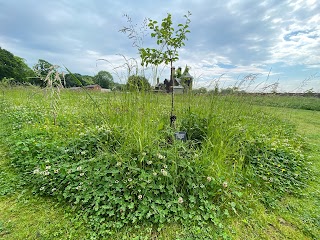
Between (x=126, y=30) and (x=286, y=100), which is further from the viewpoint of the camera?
(x=286, y=100)

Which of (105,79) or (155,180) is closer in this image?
(155,180)

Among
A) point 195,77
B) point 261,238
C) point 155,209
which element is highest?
point 195,77

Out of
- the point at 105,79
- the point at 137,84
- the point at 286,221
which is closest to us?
the point at 286,221

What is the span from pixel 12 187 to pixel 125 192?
1155 mm

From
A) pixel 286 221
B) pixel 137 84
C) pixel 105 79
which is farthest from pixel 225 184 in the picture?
pixel 105 79

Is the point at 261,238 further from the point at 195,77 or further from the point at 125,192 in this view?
the point at 195,77

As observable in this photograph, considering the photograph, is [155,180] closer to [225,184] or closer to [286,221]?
[225,184]

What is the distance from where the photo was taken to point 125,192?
1401 mm

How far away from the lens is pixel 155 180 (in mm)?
1480

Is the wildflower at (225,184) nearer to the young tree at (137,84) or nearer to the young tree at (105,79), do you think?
the young tree at (137,84)

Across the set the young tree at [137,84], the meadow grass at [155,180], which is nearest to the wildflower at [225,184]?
the meadow grass at [155,180]

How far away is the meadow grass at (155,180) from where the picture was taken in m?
1.28

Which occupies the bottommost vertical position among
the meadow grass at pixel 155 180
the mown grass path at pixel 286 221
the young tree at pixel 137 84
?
the mown grass path at pixel 286 221

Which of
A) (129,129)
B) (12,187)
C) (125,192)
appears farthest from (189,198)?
(12,187)
